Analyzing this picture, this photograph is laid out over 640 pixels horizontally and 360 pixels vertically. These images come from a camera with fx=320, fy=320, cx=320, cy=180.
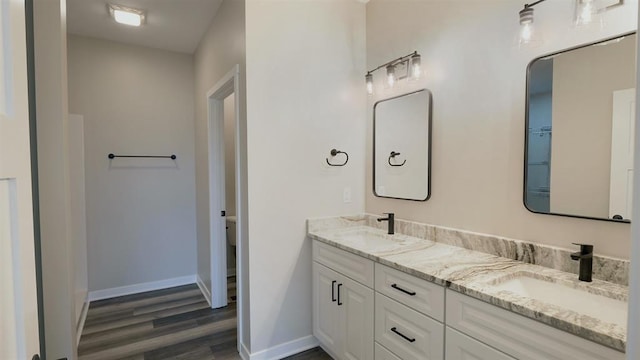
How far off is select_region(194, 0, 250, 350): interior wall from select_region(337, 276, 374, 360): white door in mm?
695

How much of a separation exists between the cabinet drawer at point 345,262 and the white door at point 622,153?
3.68ft

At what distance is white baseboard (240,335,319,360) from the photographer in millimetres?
2254

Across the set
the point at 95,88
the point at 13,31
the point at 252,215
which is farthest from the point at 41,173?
the point at 95,88

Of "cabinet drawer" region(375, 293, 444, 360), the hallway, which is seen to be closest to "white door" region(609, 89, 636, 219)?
"cabinet drawer" region(375, 293, 444, 360)

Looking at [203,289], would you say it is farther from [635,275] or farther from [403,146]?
[635,275]

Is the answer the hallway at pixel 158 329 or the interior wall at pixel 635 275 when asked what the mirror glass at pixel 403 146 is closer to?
the interior wall at pixel 635 275

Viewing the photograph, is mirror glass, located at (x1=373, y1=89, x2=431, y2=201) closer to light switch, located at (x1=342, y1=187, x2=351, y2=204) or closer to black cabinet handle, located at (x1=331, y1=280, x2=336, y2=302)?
light switch, located at (x1=342, y1=187, x2=351, y2=204)

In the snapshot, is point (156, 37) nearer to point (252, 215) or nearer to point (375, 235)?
point (252, 215)

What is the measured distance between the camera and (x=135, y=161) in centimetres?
350

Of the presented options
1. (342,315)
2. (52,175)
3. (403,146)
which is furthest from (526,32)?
(52,175)

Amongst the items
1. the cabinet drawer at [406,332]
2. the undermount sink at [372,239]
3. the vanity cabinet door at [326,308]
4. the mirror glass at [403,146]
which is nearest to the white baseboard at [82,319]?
A: the vanity cabinet door at [326,308]

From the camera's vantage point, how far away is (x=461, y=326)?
131 cm

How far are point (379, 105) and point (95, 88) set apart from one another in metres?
2.90

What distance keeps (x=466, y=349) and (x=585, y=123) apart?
43.0 inches
